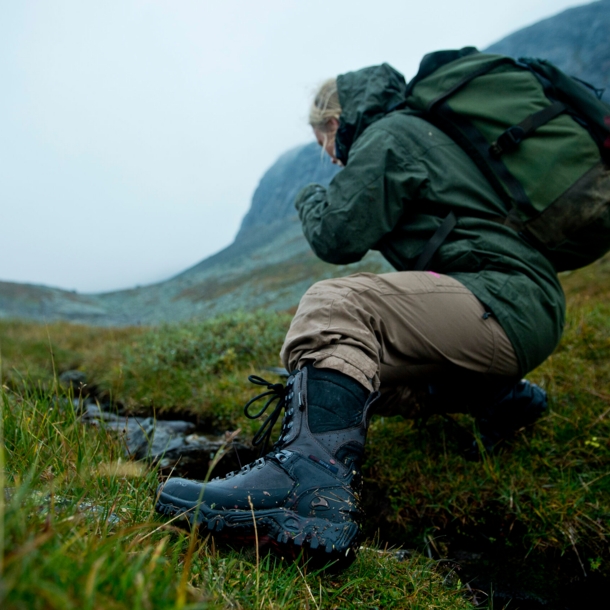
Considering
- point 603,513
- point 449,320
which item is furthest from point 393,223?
point 603,513

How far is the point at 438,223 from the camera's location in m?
3.02

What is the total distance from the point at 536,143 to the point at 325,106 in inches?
72.1

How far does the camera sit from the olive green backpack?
286 cm

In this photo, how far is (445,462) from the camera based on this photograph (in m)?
3.28

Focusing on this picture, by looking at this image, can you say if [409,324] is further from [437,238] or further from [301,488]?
[301,488]

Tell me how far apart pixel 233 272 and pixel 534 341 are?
2557 inches

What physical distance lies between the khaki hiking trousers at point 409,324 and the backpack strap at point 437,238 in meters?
0.22

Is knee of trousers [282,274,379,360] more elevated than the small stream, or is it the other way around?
knee of trousers [282,274,379,360]

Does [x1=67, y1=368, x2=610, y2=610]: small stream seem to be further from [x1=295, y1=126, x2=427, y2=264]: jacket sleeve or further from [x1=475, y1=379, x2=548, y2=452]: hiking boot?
[x1=295, y1=126, x2=427, y2=264]: jacket sleeve

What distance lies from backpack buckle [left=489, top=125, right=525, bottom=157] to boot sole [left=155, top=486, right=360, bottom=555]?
2.29 meters

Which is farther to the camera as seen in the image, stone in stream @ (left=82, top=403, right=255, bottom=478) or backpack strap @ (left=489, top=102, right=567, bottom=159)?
stone in stream @ (left=82, top=403, right=255, bottom=478)

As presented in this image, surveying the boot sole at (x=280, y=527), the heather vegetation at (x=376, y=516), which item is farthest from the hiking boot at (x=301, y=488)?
the heather vegetation at (x=376, y=516)

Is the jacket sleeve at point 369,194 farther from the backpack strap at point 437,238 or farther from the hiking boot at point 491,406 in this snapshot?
the hiking boot at point 491,406

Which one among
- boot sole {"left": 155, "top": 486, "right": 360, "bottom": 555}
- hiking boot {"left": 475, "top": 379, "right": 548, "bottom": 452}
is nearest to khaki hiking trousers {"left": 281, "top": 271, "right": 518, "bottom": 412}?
hiking boot {"left": 475, "top": 379, "right": 548, "bottom": 452}
